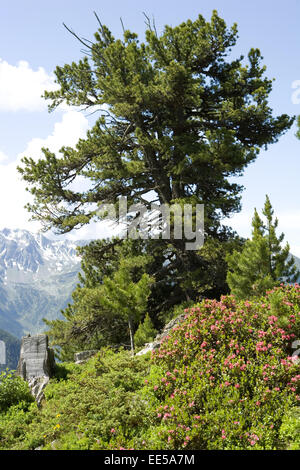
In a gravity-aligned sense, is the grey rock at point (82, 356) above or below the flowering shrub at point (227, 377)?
below

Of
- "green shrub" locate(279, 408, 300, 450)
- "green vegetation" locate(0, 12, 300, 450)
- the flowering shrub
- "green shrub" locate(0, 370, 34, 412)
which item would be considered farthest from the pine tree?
"green shrub" locate(0, 370, 34, 412)

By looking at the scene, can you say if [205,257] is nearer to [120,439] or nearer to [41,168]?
[41,168]

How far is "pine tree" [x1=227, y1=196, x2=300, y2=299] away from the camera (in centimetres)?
1272

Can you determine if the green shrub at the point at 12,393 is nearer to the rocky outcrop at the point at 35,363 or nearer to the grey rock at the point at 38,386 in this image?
the grey rock at the point at 38,386

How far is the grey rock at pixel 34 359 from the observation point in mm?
11805

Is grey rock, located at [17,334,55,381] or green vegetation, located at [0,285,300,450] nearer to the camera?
green vegetation, located at [0,285,300,450]

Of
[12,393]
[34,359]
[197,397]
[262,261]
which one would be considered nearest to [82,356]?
[34,359]

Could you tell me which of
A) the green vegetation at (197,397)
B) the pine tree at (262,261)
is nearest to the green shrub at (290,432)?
the green vegetation at (197,397)

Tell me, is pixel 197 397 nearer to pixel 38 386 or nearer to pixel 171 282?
pixel 38 386

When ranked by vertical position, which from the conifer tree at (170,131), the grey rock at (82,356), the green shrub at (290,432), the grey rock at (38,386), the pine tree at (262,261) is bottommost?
the grey rock at (38,386)

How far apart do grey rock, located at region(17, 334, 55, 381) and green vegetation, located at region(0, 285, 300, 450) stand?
5.37 ft

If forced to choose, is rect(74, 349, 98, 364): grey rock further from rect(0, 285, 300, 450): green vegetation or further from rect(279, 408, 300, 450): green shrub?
rect(279, 408, 300, 450): green shrub

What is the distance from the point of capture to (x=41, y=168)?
1894 cm
